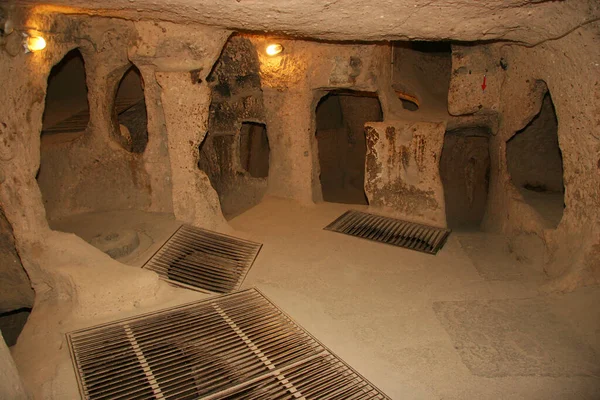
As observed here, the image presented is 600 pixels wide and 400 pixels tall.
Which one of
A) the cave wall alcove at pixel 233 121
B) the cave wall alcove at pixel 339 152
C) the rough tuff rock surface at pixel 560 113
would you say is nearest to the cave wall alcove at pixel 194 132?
the rough tuff rock surface at pixel 560 113

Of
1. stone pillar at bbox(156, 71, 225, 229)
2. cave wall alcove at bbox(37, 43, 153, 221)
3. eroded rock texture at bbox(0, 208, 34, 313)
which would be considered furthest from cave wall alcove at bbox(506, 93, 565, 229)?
eroded rock texture at bbox(0, 208, 34, 313)

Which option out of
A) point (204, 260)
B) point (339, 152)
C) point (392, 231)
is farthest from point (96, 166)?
point (339, 152)

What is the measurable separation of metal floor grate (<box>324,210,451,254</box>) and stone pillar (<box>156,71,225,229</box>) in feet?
5.47

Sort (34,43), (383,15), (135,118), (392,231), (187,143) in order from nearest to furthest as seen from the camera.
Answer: (383,15), (34,43), (187,143), (392,231), (135,118)

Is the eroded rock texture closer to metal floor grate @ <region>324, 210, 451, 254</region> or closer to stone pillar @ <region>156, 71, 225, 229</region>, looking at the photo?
stone pillar @ <region>156, 71, 225, 229</region>

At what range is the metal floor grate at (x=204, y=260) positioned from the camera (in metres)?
4.77

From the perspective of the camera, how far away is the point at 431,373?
3.39 metres

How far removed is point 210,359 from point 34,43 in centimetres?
338

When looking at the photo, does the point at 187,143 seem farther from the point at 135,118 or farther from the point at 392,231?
the point at 135,118

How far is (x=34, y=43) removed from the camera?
4.30m

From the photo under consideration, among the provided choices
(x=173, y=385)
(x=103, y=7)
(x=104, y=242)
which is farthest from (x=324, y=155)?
(x=173, y=385)

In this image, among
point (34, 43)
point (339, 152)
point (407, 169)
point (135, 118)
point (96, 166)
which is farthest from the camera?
point (339, 152)

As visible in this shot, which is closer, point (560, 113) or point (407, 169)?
point (560, 113)

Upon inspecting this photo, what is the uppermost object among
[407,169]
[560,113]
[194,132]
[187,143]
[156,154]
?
[560,113]
